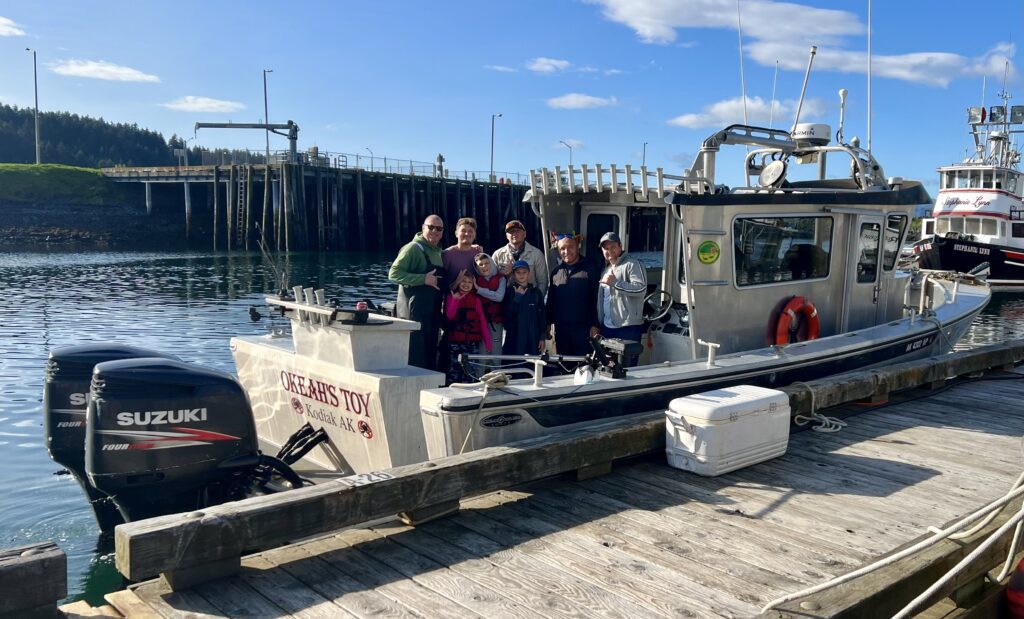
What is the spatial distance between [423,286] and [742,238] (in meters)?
2.55

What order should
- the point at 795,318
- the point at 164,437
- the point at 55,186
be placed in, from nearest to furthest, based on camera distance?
the point at 164,437, the point at 795,318, the point at 55,186

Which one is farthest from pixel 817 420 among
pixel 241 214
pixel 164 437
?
pixel 241 214

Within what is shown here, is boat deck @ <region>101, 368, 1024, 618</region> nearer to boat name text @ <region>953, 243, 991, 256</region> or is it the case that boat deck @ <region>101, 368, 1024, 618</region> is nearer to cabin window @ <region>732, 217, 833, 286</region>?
cabin window @ <region>732, 217, 833, 286</region>

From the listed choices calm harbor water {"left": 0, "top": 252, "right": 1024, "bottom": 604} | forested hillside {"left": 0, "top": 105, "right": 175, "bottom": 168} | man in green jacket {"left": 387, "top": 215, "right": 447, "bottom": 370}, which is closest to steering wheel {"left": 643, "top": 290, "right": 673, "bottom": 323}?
man in green jacket {"left": 387, "top": 215, "right": 447, "bottom": 370}

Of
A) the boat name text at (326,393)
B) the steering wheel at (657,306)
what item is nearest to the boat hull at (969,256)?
the steering wheel at (657,306)

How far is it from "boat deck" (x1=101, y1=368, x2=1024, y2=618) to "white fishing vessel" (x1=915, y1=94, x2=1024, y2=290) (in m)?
25.6

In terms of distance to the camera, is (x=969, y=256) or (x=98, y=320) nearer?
(x=98, y=320)

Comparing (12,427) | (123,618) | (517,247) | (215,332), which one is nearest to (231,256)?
(215,332)

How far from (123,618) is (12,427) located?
719 centimetres

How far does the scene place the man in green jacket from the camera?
5.82 m

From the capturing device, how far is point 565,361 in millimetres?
6414

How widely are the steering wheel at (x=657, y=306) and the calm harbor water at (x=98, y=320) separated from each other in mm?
4282

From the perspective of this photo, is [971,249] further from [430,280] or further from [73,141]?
[73,141]

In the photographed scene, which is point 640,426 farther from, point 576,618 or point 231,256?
point 231,256
